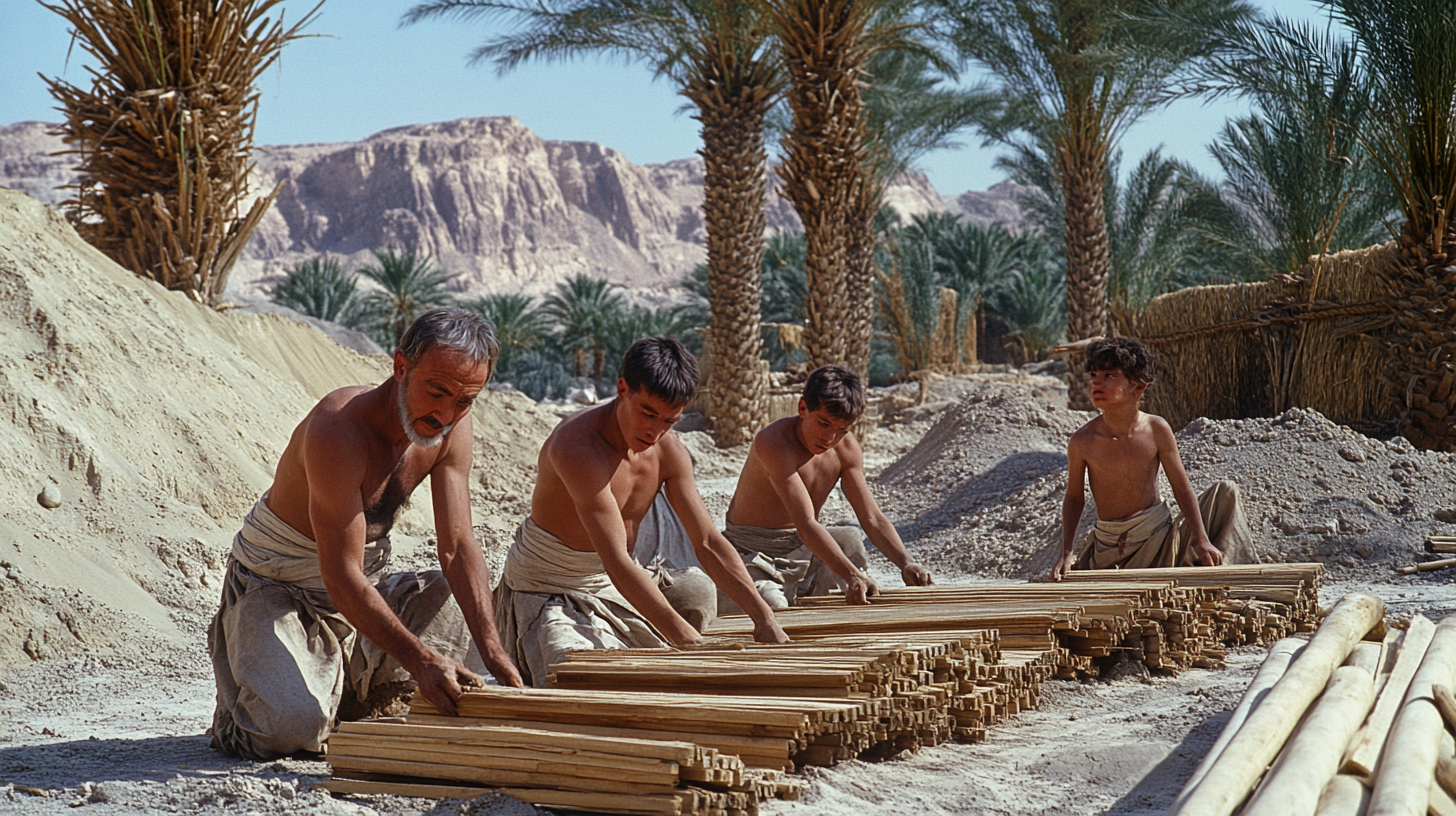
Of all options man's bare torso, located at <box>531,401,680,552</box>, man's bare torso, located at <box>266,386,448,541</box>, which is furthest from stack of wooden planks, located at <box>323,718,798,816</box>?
man's bare torso, located at <box>531,401,680,552</box>

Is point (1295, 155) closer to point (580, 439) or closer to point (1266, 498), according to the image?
point (1266, 498)

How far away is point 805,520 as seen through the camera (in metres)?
4.73

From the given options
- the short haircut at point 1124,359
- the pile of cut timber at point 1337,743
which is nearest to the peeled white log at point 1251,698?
the pile of cut timber at point 1337,743

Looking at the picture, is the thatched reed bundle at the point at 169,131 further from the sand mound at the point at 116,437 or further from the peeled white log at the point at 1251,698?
the peeled white log at the point at 1251,698

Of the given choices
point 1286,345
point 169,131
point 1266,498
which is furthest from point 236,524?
point 1286,345

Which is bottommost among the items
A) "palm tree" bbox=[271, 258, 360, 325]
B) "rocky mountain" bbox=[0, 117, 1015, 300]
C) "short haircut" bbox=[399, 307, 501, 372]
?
"short haircut" bbox=[399, 307, 501, 372]

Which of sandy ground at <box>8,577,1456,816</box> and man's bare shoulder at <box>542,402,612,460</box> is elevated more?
man's bare shoulder at <box>542,402,612,460</box>

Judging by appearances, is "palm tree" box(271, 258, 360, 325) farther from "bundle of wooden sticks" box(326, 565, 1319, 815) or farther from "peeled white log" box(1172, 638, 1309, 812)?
"peeled white log" box(1172, 638, 1309, 812)

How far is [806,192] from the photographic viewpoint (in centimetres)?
1362

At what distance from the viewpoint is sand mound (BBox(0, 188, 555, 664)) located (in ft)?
18.4

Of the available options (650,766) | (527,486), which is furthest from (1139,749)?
(527,486)

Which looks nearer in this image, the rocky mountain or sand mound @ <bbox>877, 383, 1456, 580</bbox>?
sand mound @ <bbox>877, 383, 1456, 580</bbox>

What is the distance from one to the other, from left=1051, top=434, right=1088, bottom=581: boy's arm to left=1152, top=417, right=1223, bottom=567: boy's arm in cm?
36

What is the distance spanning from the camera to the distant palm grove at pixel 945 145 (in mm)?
8805
